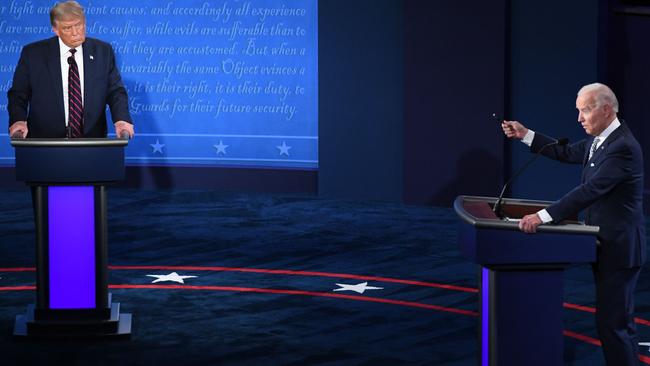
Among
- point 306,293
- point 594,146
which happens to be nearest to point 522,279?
point 594,146

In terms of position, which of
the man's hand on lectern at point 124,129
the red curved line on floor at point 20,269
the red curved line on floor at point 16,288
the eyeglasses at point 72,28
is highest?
the eyeglasses at point 72,28

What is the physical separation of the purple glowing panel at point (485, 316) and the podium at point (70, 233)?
2087 mm

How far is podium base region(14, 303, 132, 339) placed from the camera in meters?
6.02

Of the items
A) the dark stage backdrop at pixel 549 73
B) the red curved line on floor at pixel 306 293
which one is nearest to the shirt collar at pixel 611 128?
the red curved line on floor at pixel 306 293

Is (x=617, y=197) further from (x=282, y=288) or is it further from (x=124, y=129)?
(x=282, y=288)

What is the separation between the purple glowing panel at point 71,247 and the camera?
233 inches

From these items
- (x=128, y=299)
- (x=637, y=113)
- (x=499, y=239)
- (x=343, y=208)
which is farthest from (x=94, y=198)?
(x=637, y=113)

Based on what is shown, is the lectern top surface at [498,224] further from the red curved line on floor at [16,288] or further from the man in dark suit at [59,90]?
the red curved line on floor at [16,288]

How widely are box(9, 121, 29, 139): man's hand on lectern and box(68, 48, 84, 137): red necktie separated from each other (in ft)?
0.77

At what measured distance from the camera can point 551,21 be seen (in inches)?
398

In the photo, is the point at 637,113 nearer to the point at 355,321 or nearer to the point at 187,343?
the point at 355,321

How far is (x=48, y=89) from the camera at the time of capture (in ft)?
20.1

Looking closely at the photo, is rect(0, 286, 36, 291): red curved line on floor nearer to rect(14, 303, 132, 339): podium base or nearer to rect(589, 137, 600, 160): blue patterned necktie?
rect(14, 303, 132, 339): podium base

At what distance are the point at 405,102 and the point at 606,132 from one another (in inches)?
242
